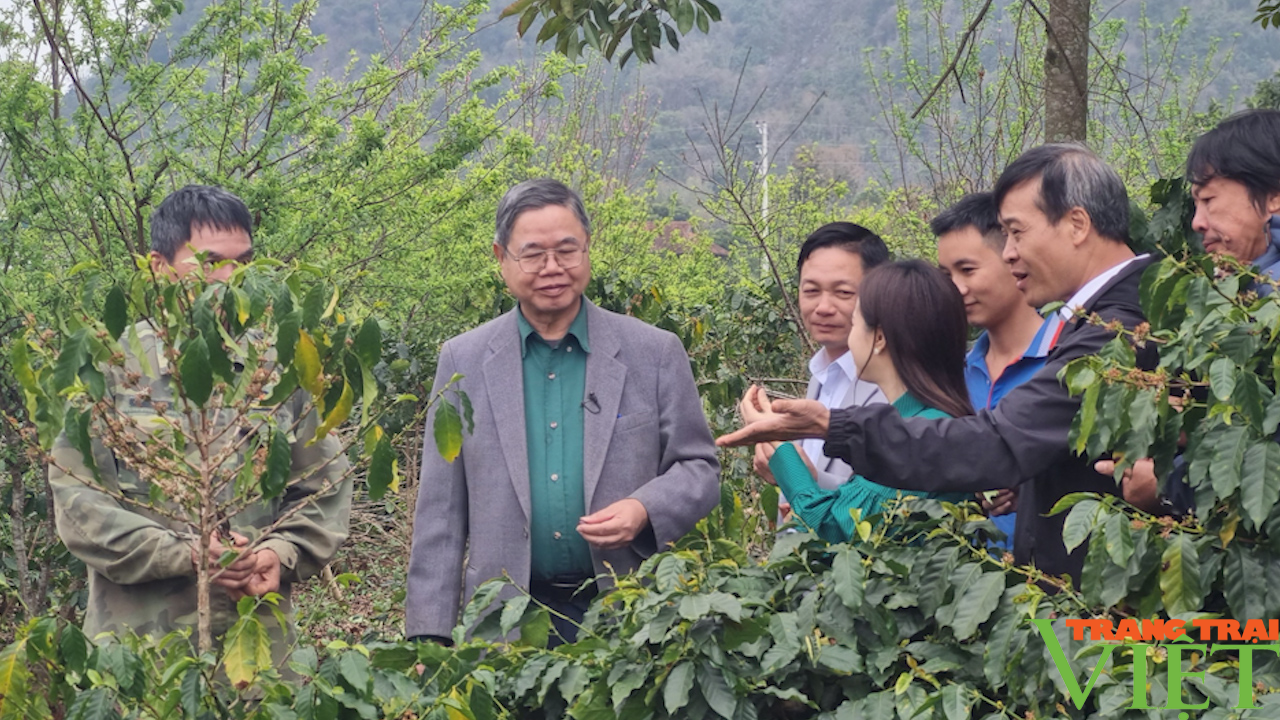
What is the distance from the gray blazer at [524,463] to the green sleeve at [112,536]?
576mm

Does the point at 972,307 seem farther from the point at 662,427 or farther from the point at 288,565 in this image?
the point at 288,565

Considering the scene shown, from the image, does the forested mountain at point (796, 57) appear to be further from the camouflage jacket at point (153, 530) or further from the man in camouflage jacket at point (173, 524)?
the camouflage jacket at point (153, 530)

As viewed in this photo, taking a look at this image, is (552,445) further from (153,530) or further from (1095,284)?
(1095,284)

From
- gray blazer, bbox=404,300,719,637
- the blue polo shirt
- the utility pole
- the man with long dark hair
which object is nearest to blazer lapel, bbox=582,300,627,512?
gray blazer, bbox=404,300,719,637

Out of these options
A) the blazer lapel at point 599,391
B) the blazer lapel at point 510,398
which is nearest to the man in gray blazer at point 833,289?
the blazer lapel at point 599,391

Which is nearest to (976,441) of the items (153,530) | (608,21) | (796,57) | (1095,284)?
(1095,284)

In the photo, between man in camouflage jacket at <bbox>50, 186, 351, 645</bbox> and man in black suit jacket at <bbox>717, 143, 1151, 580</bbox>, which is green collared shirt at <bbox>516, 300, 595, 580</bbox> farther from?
man in black suit jacket at <bbox>717, 143, 1151, 580</bbox>

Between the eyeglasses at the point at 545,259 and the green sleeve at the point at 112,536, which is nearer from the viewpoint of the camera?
the green sleeve at the point at 112,536

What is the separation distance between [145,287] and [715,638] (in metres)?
1.23

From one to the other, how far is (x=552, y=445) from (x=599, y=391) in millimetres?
182

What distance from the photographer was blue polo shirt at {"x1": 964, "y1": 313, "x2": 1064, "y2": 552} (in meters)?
3.14

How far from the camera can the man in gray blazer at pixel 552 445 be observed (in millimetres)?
3246

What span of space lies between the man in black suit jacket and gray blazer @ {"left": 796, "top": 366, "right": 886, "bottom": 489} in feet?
1.82

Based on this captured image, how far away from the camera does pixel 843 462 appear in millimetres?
3234
